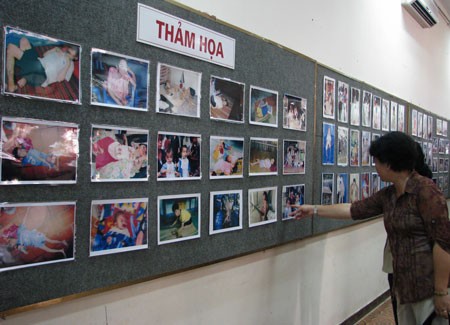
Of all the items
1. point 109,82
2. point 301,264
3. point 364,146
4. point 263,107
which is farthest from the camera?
point 364,146

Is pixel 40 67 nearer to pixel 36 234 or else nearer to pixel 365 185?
pixel 36 234

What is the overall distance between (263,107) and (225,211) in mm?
491

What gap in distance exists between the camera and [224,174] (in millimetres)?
1271

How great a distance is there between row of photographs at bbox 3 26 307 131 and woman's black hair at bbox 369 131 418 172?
0.56 meters

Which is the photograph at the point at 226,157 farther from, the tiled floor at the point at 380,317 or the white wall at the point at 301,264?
the tiled floor at the point at 380,317

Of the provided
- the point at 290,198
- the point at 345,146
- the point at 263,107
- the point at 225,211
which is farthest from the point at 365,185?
the point at 225,211

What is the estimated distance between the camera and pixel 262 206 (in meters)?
1.46

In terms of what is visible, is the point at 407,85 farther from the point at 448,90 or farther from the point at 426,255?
the point at 426,255

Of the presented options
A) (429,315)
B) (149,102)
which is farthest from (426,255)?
(149,102)

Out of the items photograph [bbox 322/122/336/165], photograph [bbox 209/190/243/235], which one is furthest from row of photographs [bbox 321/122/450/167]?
photograph [bbox 209/190/243/235]

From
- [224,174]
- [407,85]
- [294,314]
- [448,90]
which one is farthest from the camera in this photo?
[448,90]

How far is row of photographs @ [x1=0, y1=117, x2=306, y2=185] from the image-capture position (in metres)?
0.79

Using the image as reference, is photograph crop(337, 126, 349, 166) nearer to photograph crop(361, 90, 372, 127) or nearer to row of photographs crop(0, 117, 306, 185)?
photograph crop(361, 90, 372, 127)

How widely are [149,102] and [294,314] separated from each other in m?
1.38
